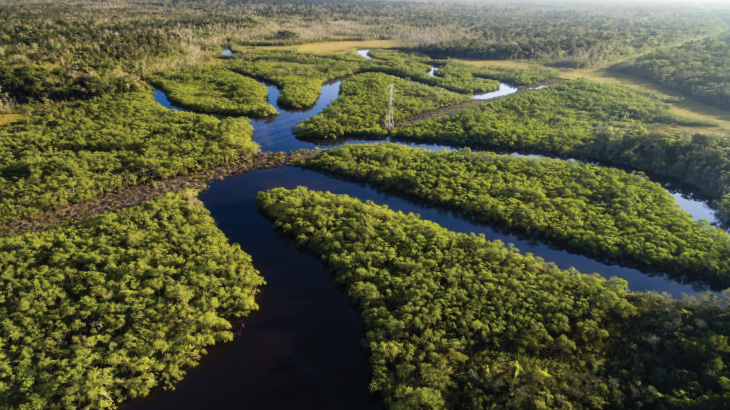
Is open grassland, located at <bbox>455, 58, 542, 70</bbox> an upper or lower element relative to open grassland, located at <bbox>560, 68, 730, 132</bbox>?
upper

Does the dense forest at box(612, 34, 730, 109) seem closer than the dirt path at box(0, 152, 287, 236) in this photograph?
No

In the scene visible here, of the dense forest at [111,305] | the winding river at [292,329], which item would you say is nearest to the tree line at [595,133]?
the winding river at [292,329]

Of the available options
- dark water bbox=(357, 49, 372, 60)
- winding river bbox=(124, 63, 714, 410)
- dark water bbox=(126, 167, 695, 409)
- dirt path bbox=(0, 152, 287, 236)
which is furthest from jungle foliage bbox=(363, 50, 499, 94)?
dark water bbox=(126, 167, 695, 409)

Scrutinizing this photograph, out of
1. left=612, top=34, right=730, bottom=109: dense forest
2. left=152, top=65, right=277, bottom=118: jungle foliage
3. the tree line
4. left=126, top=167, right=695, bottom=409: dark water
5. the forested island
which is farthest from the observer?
left=612, top=34, right=730, bottom=109: dense forest

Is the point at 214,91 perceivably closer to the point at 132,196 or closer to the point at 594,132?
the point at 132,196

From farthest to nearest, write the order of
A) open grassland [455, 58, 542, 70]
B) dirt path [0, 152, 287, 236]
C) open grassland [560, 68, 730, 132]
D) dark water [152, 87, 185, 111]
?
open grassland [455, 58, 542, 70] < dark water [152, 87, 185, 111] < open grassland [560, 68, 730, 132] < dirt path [0, 152, 287, 236]

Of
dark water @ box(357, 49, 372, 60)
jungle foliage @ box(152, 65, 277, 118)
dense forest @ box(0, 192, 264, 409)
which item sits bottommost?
dense forest @ box(0, 192, 264, 409)

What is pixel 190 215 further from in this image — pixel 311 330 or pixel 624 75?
pixel 624 75

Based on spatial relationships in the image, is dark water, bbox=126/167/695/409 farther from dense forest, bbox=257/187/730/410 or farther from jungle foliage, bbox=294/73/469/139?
jungle foliage, bbox=294/73/469/139
